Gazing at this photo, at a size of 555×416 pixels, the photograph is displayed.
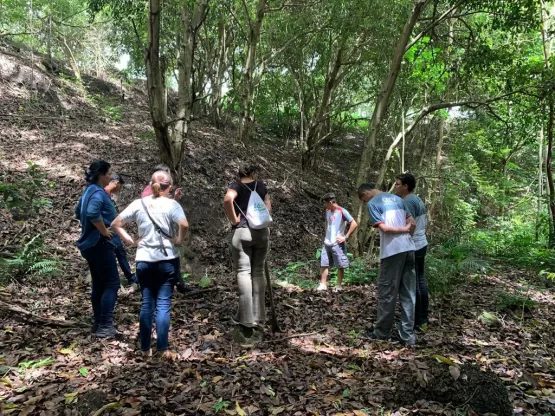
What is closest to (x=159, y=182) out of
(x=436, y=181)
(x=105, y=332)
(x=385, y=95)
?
(x=105, y=332)

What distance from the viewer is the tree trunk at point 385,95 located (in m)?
9.00

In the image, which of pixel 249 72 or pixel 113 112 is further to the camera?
pixel 113 112

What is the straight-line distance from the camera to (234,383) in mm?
3660

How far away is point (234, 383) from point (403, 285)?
2279 millimetres

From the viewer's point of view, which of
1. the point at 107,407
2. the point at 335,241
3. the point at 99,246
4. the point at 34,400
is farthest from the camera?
the point at 335,241

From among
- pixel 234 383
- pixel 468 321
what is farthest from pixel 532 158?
pixel 234 383

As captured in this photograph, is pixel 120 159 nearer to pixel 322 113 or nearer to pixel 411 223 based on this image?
pixel 322 113

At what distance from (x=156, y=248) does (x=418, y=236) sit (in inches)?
127

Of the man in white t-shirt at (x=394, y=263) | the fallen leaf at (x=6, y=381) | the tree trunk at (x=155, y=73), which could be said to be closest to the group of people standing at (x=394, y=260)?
the man in white t-shirt at (x=394, y=263)

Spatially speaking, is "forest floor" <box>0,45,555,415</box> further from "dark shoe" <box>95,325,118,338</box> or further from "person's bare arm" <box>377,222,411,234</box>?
"person's bare arm" <box>377,222,411,234</box>

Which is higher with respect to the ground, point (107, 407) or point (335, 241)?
point (335, 241)

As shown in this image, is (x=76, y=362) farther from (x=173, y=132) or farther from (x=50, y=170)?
(x=50, y=170)

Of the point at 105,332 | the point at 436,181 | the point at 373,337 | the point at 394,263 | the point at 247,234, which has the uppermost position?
the point at 436,181

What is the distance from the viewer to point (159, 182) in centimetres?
405
